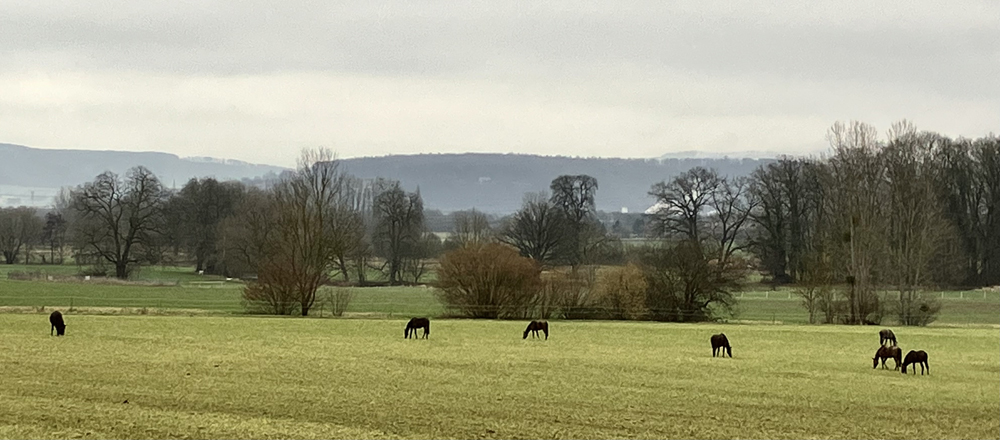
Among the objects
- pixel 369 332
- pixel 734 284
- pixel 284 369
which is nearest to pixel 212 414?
pixel 284 369

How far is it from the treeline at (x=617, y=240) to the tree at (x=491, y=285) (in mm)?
89

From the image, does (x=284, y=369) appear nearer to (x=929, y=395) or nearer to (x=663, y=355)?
(x=663, y=355)

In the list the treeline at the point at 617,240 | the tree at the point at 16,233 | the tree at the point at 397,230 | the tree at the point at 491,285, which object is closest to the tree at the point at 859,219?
the treeline at the point at 617,240

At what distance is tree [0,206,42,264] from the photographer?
112500 mm

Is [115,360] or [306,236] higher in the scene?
[306,236]

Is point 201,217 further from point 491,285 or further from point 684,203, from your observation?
point 491,285

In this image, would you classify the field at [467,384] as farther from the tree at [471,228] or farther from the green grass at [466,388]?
the tree at [471,228]

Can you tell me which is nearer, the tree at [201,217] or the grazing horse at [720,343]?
the grazing horse at [720,343]

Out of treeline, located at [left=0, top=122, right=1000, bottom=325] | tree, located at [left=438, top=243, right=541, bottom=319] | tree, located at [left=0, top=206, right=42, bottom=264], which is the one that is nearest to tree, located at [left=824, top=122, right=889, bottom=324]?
treeline, located at [left=0, top=122, right=1000, bottom=325]

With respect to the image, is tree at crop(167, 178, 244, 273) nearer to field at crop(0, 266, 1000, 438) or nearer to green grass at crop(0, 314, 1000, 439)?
field at crop(0, 266, 1000, 438)

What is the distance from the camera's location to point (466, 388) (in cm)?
2541

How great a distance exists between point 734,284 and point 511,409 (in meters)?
45.2

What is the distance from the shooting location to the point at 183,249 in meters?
Answer: 108

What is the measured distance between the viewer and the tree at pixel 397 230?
101125 millimetres
